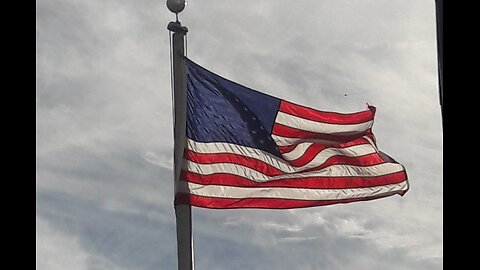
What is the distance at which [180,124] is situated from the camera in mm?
14133

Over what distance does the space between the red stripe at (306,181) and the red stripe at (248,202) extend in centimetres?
21

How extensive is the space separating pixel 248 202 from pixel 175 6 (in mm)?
3033

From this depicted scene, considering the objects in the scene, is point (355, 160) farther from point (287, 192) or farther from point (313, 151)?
point (287, 192)

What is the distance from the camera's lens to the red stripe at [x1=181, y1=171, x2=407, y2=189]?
1420 cm

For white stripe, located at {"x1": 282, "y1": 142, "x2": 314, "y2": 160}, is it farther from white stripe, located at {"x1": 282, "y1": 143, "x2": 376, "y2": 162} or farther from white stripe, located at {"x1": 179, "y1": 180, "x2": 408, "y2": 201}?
white stripe, located at {"x1": 179, "y1": 180, "x2": 408, "y2": 201}

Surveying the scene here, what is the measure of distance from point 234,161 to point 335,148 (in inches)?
76.5

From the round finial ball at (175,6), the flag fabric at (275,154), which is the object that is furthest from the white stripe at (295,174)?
the round finial ball at (175,6)

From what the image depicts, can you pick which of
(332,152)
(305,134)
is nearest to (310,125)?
(305,134)

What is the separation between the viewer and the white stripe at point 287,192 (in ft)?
46.1
